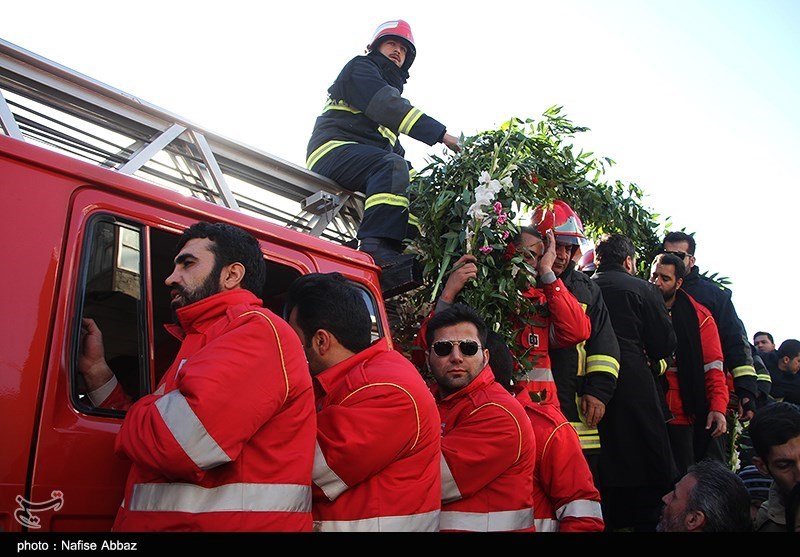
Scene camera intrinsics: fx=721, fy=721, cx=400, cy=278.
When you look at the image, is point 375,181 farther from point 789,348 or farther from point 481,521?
point 789,348

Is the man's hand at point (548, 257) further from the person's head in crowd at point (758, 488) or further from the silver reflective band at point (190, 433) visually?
the silver reflective band at point (190, 433)

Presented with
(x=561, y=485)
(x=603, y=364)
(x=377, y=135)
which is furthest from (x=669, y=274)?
(x=561, y=485)

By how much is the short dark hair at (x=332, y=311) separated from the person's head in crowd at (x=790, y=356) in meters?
6.11

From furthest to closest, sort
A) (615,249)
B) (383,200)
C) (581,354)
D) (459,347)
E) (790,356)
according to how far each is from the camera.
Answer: (790,356), (615,249), (581,354), (383,200), (459,347)

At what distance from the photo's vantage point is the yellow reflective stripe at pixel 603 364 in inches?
170

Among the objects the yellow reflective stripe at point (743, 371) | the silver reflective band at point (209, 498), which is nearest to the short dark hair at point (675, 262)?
the yellow reflective stripe at point (743, 371)

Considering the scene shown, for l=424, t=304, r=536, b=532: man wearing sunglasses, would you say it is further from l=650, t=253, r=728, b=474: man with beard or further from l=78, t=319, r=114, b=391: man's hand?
l=650, t=253, r=728, b=474: man with beard

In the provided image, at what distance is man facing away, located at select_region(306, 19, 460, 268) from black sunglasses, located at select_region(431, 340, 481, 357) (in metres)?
0.82

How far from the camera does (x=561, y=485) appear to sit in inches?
133

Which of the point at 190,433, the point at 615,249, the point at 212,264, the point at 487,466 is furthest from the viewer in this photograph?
the point at 615,249

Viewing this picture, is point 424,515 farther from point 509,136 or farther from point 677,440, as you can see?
point 677,440

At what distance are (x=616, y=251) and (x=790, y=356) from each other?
3.45 m

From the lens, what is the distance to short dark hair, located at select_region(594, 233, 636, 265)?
5.02 metres
